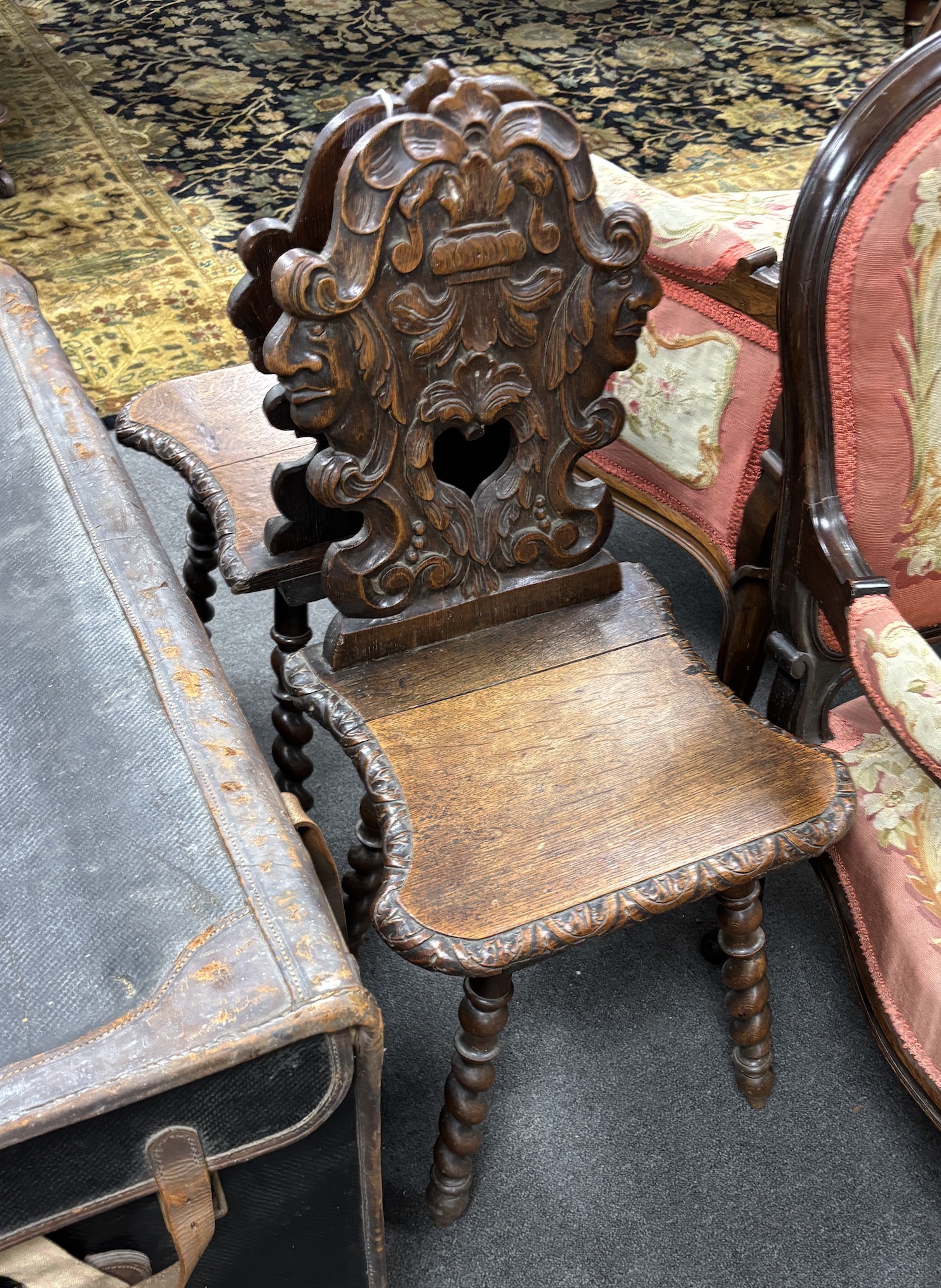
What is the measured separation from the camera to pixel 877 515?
1354 mm

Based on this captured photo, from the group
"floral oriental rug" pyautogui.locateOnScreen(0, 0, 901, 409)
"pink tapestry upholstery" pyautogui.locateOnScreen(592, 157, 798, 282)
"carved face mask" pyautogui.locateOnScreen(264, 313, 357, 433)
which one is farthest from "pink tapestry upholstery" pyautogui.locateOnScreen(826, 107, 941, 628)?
"floral oriental rug" pyautogui.locateOnScreen(0, 0, 901, 409)

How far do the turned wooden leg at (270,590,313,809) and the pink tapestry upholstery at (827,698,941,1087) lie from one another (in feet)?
2.43

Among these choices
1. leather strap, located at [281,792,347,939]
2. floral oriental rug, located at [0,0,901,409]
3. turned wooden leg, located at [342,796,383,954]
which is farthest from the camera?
floral oriental rug, located at [0,0,901,409]

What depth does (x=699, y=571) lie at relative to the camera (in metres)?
2.39

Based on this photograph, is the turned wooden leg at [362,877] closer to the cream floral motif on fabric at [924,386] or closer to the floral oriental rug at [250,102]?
the cream floral motif on fabric at [924,386]

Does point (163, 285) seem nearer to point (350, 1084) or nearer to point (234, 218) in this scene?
point (234, 218)

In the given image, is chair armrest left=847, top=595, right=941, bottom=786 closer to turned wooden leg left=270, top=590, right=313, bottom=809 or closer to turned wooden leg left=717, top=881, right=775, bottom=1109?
turned wooden leg left=717, top=881, right=775, bottom=1109

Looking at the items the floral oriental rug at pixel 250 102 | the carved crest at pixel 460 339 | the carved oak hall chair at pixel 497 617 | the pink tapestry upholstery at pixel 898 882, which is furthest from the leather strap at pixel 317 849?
the floral oriental rug at pixel 250 102

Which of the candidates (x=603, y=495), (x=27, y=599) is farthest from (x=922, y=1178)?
(x=27, y=599)

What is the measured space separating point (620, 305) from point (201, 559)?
0.97 metres

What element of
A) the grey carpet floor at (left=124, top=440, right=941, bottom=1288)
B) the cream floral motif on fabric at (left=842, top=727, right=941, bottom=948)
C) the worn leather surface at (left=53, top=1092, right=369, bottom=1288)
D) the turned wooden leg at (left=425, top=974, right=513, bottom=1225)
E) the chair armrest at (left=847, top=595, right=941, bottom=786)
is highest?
the chair armrest at (left=847, top=595, right=941, bottom=786)

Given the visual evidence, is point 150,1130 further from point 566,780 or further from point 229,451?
point 229,451

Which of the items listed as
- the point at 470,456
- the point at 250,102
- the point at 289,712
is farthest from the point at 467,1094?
the point at 250,102

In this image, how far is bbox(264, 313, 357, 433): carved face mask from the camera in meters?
1.12
